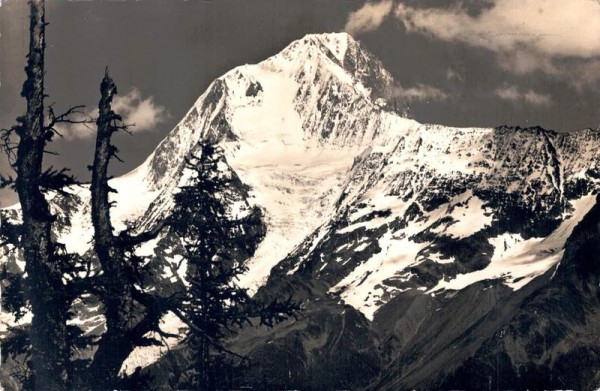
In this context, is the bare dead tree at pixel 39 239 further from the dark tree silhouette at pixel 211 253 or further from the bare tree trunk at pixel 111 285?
the dark tree silhouette at pixel 211 253

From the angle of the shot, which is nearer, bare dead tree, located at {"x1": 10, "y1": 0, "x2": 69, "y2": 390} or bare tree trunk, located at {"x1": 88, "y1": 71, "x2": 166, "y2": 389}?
bare dead tree, located at {"x1": 10, "y1": 0, "x2": 69, "y2": 390}

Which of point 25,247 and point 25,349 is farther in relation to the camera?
point 25,349

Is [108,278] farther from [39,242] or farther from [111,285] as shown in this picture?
[39,242]

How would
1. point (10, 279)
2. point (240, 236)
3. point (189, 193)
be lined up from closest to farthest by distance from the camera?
point (10, 279), point (240, 236), point (189, 193)

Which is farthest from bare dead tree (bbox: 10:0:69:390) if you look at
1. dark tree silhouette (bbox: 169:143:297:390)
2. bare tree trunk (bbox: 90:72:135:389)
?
dark tree silhouette (bbox: 169:143:297:390)

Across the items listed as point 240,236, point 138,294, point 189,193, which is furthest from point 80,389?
point 189,193

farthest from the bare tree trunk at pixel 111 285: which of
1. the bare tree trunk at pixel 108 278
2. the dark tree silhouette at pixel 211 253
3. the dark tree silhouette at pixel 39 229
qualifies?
the dark tree silhouette at pixel 211 253

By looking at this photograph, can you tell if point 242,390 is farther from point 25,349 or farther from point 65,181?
point 65,181

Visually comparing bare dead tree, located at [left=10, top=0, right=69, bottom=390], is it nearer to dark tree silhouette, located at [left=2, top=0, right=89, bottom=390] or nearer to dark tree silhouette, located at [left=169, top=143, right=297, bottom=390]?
dark tree silhouette, located at [left=2, top=0, right=89, bottom=390]

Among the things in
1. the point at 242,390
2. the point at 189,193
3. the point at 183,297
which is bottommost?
the point at 242,390
